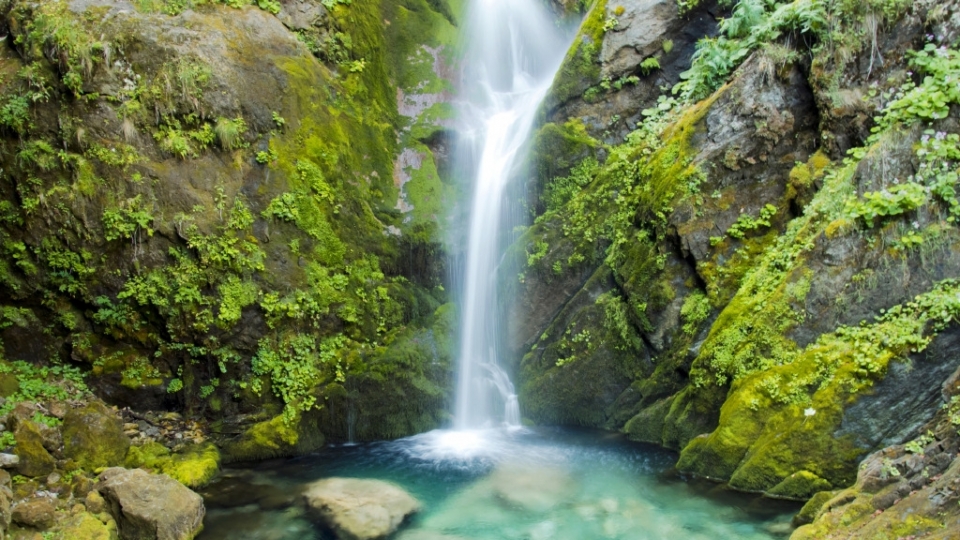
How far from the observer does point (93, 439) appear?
23.6 feet

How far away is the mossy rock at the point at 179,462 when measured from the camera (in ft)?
24.7

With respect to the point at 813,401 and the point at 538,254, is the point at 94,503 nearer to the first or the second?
the point at 538,254

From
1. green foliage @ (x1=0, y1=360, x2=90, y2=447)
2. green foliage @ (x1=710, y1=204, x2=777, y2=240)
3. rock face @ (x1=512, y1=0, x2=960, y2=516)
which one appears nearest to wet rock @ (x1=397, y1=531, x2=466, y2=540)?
rock face @ (x1=512, y1=0, x2=960, y2=516)

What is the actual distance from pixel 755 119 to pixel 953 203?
2.93m

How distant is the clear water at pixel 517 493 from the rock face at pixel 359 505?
0.18 m

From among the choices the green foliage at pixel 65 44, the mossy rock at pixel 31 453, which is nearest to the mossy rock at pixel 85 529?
the mossy rock at pixel 31 453

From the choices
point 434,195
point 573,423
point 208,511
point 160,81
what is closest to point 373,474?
point 208,511

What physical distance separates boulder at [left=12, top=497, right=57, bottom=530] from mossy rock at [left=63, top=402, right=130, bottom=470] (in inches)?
Answer: 45.8

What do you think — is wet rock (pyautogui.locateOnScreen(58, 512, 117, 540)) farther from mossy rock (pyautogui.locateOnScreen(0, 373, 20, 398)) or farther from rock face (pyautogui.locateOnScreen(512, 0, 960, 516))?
rock face (pyautogui.locateOnScreen(512, 0, 960, 516))

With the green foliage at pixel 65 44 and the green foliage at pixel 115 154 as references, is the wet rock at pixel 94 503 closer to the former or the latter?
the green foliage at pixel 115 154

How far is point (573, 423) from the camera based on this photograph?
31.7 ft

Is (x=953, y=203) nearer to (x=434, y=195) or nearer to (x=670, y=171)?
(x=670, y=171)

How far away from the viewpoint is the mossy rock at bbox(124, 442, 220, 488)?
752cm

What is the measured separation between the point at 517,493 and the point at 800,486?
10.8 feet
